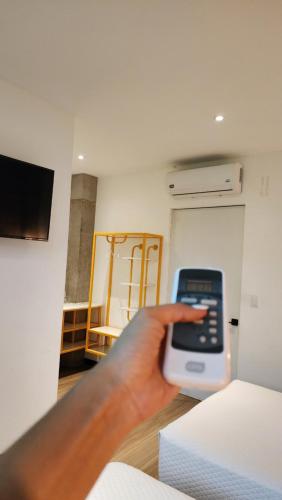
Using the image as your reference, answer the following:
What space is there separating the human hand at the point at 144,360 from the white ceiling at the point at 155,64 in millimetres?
1298

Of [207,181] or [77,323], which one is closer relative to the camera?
[207,181]

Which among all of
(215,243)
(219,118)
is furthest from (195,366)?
(215,243)

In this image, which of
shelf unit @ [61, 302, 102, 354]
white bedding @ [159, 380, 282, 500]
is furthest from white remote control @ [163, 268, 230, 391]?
shelf unit @ [61, 302, 102, 354]

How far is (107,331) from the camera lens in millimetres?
3645

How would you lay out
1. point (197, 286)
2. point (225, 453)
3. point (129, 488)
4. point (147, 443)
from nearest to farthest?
point (197, 286) → point (129, 488) → point (225, 453) → point (147, 443)

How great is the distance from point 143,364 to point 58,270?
1.85m

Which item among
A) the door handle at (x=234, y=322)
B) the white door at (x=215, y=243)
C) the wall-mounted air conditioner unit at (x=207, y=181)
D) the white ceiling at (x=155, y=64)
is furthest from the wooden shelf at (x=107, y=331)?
the white ceiling at (x=155, y=64)

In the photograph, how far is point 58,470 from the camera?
43cm

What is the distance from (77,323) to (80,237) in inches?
41.4

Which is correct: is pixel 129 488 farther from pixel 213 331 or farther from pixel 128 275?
pixel 128 275

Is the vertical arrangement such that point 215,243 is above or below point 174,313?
above

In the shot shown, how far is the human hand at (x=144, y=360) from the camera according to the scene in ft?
1.70

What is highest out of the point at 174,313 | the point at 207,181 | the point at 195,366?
the point at 207,181

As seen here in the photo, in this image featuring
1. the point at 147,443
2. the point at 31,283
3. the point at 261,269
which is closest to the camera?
the point at 31,283
